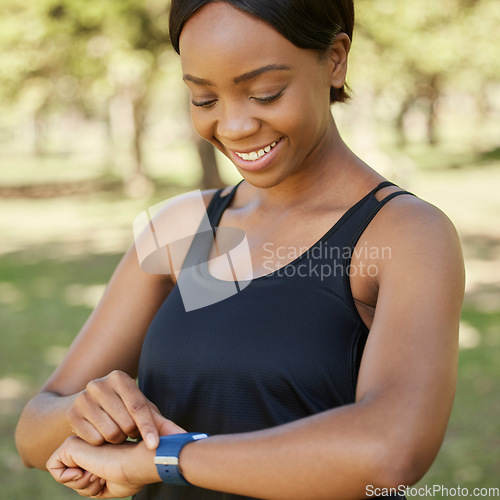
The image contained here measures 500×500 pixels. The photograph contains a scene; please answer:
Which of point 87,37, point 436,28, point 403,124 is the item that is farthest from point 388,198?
point 403,124

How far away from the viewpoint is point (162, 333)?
175 cm

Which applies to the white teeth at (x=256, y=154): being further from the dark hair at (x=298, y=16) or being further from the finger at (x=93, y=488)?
the finger at (x=93, y=488)

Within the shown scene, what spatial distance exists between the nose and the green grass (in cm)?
351

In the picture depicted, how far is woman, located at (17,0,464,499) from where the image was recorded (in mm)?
1346

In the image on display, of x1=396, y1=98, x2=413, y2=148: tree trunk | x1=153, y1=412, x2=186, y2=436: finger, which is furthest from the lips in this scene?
x1=396, y1=98, x2=413, y2=148: tree trunk

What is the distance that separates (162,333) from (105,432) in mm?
287

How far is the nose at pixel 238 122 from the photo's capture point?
5.24 ft

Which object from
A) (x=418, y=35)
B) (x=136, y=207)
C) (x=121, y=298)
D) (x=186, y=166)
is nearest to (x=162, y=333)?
(x=121, y=298)

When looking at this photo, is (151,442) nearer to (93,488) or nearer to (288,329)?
(93,488)

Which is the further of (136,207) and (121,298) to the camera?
(136,207)

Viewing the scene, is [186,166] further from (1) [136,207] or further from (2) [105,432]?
(2) [105,432]

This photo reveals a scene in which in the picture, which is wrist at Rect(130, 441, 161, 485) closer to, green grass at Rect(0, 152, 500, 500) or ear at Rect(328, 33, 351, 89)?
ear at Rect(328, 33, 351, 89)

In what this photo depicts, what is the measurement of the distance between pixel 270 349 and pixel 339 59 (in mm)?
708

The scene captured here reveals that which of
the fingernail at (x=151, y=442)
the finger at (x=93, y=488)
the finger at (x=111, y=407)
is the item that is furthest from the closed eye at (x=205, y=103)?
the finger at (x=93, y=488)
